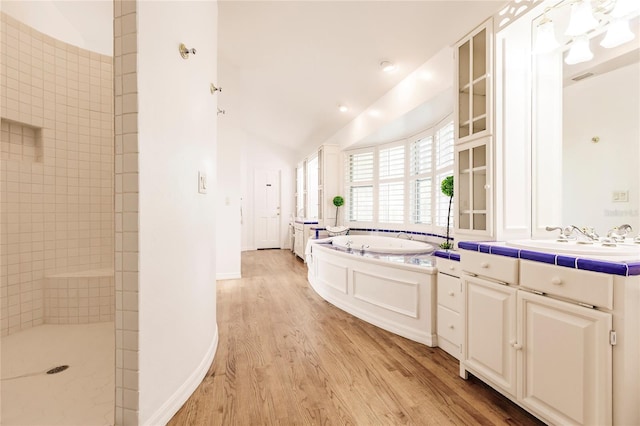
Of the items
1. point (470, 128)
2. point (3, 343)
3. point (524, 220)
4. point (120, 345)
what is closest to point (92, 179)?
point (3, 343)

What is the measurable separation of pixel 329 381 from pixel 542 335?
3.64ft

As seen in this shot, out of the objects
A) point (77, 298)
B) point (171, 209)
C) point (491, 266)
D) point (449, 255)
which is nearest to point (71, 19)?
point (77, 298)


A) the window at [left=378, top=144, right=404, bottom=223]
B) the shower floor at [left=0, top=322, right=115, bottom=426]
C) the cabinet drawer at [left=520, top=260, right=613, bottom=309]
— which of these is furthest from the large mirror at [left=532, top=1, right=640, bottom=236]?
the shower floor at [left=0, top=322, right=115, bottom=426]

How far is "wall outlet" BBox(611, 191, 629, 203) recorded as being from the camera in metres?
1.46

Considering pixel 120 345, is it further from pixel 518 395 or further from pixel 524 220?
pixel 524 220

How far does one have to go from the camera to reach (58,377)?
1.71 metres

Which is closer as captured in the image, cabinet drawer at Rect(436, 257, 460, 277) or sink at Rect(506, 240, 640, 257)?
sink at Rect(506, 240, 640, 257)

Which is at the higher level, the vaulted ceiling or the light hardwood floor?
the vaulted ceiling

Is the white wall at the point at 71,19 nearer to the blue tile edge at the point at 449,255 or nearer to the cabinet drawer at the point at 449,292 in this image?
the blue tile edge at the point at 449,255

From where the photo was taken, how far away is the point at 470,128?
1948 millimetres

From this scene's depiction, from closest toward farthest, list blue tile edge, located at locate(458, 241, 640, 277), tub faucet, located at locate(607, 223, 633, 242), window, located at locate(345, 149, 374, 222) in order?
1. blue tile edge, located at locate(458, 241, 640, 277)
2. tub faucet, located at locate(607, 223, 633, 242)
3. window, located at locate(345, 149, 374, 222)

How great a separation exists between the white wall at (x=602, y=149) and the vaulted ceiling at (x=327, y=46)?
2.96ft

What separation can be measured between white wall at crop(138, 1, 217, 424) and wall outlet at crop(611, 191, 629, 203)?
2.21m

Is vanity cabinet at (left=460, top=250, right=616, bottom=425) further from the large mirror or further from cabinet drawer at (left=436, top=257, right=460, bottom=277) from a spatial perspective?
the large mirror
